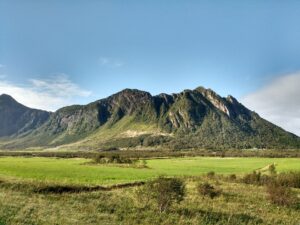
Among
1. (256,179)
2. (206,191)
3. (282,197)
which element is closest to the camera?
(282,197)

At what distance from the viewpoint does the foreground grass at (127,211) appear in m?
23.9

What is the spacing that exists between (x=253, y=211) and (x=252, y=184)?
77.8ft

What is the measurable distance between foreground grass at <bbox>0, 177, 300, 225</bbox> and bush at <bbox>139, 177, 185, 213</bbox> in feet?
2.26

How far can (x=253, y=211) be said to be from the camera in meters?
33.2

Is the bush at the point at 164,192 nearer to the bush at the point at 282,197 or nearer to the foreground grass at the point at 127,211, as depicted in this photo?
the foreground grass at the point at 127,211

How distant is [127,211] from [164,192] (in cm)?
366

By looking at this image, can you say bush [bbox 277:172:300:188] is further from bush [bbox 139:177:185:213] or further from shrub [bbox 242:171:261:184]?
bush [bbox 139:177:185:213]

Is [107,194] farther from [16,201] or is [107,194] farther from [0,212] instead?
[0,212]

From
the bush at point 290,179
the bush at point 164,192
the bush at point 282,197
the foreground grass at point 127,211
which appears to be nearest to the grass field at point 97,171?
the bush at point 290,179

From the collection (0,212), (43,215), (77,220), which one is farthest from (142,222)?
(0,212)

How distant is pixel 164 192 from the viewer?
100ft

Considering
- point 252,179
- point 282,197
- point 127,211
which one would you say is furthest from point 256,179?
point 127,211

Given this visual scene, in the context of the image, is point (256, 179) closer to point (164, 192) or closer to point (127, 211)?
point (164, 192)

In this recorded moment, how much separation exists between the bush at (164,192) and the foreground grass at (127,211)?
27.1 inches
